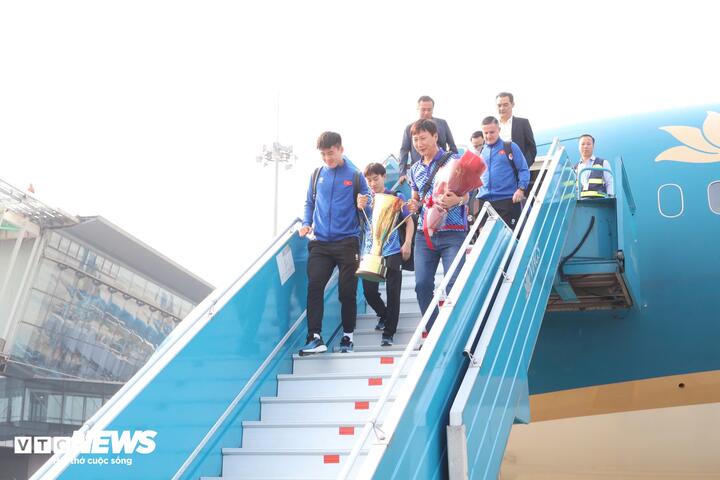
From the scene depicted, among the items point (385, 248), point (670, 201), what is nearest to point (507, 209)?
point (385, 248)

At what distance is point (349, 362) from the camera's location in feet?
16.8

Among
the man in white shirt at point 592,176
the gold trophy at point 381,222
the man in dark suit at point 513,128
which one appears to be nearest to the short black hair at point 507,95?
the man in dark suit at point 513,128

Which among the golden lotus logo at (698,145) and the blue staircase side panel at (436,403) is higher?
the golden lotus logo at (698,145)

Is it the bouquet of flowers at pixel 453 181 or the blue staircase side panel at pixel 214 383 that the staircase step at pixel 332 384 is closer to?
the blue staircase side panel at pixel 214 383

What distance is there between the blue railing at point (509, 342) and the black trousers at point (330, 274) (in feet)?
3.80

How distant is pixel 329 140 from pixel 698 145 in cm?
548

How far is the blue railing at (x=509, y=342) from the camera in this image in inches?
150

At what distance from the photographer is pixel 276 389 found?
5.11 meters

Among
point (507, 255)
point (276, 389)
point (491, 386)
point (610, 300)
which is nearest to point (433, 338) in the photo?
point (491, 386)

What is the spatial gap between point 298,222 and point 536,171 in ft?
10.9

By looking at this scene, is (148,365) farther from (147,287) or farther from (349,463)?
(147,287)

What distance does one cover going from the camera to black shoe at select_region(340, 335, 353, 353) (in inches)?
210

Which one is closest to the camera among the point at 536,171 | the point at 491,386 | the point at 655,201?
the point at 491,386

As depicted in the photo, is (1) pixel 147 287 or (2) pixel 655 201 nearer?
(2) pixel 655 201
